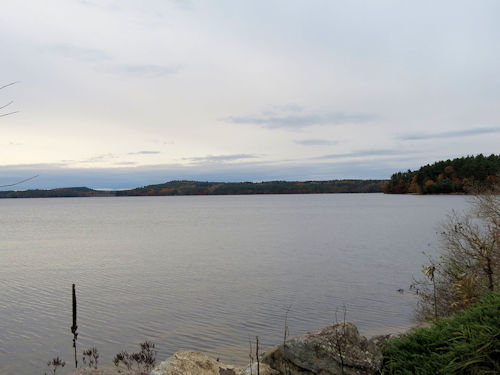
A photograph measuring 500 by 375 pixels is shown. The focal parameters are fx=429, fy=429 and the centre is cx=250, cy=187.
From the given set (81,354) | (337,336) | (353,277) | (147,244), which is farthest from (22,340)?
(147,244)

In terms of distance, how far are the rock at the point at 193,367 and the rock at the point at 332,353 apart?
578 millimetres

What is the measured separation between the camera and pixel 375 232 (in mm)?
60875

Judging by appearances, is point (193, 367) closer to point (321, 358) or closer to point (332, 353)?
point (321, 358)

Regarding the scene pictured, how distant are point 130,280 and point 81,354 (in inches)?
548

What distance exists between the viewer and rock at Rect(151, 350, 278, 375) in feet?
22.9

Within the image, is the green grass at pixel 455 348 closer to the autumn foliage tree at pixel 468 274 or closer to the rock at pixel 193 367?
the rock at pixel 193 367

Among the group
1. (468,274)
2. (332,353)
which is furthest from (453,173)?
(332,353)

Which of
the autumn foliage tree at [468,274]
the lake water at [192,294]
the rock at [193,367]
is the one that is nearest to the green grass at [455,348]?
the rock at [193,367]

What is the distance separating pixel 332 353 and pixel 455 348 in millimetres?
1879

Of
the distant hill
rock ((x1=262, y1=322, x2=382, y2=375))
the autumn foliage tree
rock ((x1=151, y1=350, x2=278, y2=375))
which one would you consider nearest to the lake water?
the autumn foliage tree

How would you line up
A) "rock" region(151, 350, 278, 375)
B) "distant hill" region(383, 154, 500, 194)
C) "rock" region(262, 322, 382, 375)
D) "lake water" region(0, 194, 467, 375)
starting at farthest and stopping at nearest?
1. "distant hill" region(383, 154, 500, 194)
2. "lake water" region(0, 194, 467, 375)
3. "rock" region(151, 350, 278, 375)
4. "rock" region(262, 322, 382, 375)

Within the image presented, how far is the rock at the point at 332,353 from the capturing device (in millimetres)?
6473

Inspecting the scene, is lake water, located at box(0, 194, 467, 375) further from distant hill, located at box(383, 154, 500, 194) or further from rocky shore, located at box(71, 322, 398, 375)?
distant hill, located at box(383, 154, 500, 194)

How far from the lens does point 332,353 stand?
6.61m
